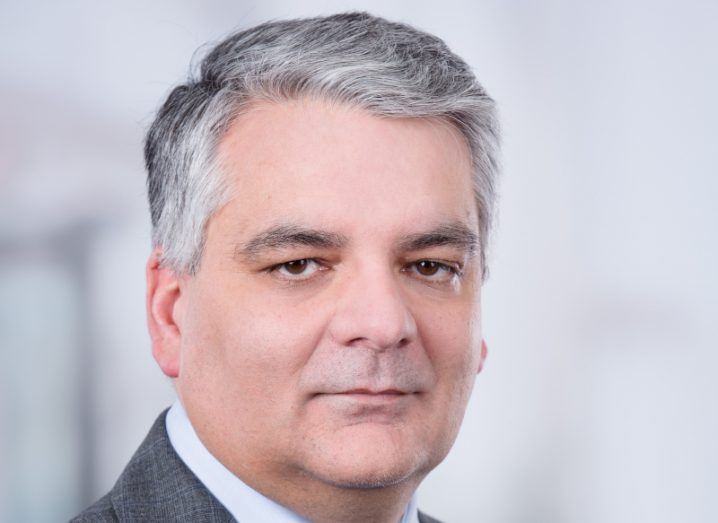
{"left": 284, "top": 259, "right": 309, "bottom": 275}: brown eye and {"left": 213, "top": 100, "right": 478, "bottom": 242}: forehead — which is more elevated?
{"left": 213, "top": 100, "right": 478, "bottom": 242}: forehead

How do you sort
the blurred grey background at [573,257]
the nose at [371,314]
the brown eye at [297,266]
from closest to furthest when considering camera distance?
the nose at [371,314], the brown eye at [297,266], the blurred grey background at [573,257]

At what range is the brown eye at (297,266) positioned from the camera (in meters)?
1.86

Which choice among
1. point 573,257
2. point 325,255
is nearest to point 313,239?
point 325,255

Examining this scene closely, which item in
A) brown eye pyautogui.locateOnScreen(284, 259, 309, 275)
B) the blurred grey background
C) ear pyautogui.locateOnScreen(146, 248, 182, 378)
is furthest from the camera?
the blurred grey background

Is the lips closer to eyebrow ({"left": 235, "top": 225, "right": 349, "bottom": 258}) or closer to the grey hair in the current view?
eyebrow ({"left": 235, "top": 225, "right": 349, "bottom": 258})

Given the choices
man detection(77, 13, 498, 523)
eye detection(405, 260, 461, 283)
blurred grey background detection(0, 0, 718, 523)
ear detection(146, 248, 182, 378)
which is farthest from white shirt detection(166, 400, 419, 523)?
blurred grey background detection(0, 0, 718, 523)

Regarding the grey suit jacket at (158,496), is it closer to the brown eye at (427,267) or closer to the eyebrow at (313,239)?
the eyebrow at (313,239)

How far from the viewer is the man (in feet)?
5.91

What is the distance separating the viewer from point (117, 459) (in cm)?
310

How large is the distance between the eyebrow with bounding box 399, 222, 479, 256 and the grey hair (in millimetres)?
116

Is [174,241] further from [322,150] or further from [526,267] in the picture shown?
[526,267]

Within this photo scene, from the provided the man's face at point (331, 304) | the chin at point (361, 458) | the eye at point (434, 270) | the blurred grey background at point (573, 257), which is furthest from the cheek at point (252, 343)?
the blurred grey background at point (573, 257)

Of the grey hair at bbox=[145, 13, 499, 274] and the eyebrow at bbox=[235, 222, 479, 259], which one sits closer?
the eyebrow at bbox=[235, 222, 479, 259]

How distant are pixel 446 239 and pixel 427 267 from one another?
62 millimetres
